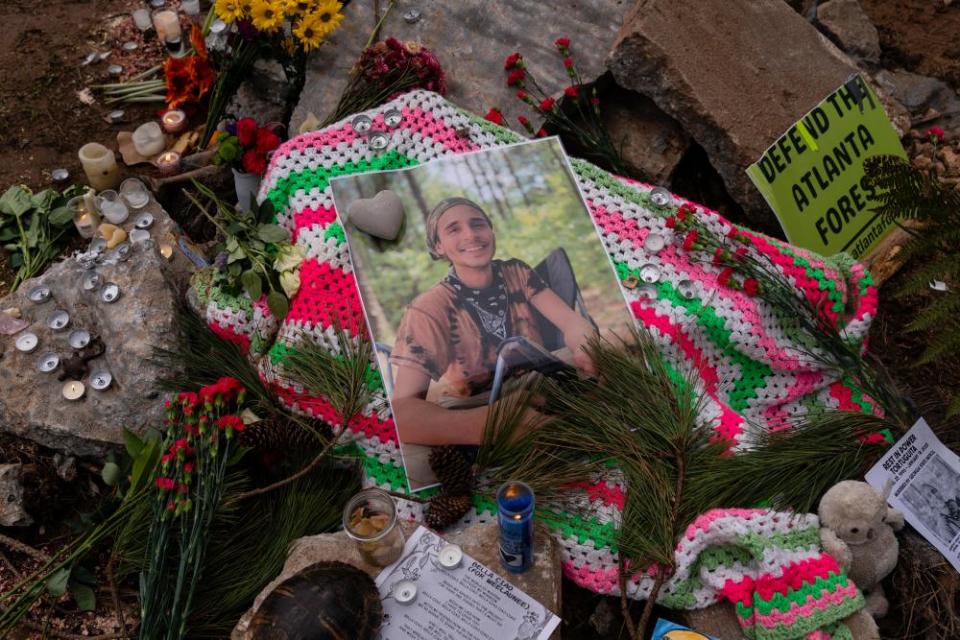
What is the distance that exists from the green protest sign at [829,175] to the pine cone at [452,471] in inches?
40.3

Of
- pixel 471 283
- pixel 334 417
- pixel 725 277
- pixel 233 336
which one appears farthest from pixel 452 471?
pixel 725 277

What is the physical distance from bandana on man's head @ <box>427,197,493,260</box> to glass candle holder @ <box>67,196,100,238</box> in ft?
3.39

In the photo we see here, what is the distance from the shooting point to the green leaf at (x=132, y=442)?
5.59 feet

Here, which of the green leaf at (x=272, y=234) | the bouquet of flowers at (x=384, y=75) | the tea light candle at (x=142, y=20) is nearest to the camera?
the green leaf at (x=272, y=234)

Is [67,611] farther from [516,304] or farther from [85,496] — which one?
[516,304]

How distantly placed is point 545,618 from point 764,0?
183 cm

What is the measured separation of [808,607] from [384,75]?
160 centimetres

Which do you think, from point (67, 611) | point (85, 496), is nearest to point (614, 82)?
point (85, 496)

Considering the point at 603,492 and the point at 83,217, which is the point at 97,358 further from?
the point at 603,492

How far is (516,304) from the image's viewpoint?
1790 mm

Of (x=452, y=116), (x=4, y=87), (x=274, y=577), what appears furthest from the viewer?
(x=4, y=87)

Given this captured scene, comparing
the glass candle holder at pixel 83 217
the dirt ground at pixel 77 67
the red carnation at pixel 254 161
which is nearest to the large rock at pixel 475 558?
the red carnation at pixel 254 161

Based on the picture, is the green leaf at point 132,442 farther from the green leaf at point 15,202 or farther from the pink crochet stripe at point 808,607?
the pink crochet stripe at point 808,607

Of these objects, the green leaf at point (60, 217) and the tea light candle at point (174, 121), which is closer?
the green leaf at point (60, 217)
